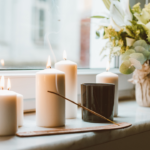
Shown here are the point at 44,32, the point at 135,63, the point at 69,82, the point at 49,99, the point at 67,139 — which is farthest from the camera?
the point at 44,32

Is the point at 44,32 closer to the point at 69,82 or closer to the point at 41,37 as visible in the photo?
the point at 41,37

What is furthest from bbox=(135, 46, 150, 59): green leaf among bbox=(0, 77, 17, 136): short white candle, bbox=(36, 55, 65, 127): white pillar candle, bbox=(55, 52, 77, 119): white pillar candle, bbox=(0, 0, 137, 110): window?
bbox=(0, 77, 17, 136): short white candle

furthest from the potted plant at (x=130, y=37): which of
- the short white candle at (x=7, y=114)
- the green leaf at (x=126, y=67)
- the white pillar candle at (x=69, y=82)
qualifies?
the short white candle at (x=7, y=114)

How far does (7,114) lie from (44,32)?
22.5 inches

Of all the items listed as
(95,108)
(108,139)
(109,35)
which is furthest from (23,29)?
(108,139)

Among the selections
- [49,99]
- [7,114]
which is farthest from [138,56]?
[7,114]

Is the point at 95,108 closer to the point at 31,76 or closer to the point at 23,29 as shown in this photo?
the point at 31,76

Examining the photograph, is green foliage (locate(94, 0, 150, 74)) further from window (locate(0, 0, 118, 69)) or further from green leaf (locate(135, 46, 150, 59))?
window (locate(0, 0, 118, 69))

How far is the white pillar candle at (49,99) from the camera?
1.97ft

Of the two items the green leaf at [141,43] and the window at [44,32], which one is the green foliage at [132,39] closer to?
the green leaf at [141,43]

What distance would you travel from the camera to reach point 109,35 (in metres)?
0.92

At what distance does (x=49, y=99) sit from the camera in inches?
23.6

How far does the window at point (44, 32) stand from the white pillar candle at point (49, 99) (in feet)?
0.62

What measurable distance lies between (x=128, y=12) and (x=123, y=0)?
0.16 ft
